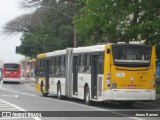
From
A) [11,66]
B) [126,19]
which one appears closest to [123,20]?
[126,19]

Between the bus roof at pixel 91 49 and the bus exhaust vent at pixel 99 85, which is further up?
the bus roof at pixel 91 49

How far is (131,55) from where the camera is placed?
2297 centimetres

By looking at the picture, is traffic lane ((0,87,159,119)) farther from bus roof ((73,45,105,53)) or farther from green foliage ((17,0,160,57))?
green foliage ((17,0,160,57))

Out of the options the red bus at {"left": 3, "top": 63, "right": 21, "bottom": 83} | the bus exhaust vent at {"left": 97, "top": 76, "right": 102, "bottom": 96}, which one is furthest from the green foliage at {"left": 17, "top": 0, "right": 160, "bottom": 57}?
the red bus at {"left": 3, "top": 63, "right": 21, "bottom": 83}

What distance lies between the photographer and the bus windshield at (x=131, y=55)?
2273 cm

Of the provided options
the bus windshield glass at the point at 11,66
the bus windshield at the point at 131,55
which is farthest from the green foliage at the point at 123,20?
the bus windshield glass at the point at 11,66

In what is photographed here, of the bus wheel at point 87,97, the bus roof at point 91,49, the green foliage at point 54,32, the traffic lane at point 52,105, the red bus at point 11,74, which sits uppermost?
the green foliage at point 54,32

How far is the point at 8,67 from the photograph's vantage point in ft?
212

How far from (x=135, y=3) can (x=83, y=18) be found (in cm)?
446

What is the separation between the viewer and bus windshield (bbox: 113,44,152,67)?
22.7 metres

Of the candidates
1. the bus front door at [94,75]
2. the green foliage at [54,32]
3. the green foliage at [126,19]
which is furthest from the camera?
the green foliage at [54,32]

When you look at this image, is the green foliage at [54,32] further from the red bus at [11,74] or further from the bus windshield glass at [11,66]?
the bus windshield glass at [11,66]

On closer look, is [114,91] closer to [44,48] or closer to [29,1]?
[44,48]

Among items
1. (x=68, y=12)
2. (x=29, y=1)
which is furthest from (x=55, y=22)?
(x=29, y=1)
